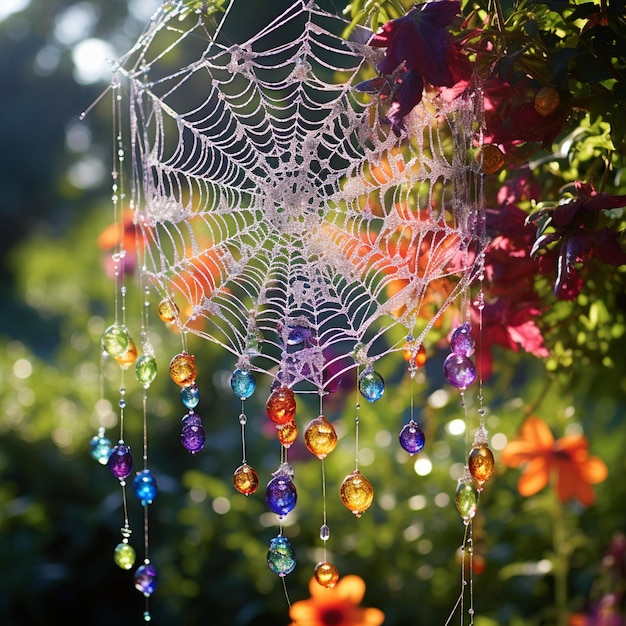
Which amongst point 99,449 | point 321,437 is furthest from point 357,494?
point 99,449

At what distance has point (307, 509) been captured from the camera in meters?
2.28

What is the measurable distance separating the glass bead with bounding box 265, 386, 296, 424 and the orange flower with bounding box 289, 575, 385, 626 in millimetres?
730

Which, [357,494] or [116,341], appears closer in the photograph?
[357,494]

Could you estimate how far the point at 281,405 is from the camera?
0.89 m

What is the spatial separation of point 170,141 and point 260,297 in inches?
179

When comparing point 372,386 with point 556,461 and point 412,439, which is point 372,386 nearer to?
point 412,439

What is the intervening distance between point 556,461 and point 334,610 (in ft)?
1.89

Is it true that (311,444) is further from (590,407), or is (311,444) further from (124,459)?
(590,407)

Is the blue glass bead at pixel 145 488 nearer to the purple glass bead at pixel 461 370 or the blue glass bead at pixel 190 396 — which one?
the blue glass bead at pixel 190 396

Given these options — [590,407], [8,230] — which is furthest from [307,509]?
[8,230]

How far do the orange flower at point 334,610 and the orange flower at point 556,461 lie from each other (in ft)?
1.39

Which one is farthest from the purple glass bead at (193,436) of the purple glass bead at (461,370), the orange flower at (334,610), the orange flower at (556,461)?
the orange flower at (556,461)

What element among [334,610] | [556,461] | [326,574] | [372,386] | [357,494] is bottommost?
[334,610]

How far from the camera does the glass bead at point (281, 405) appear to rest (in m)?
0.89
